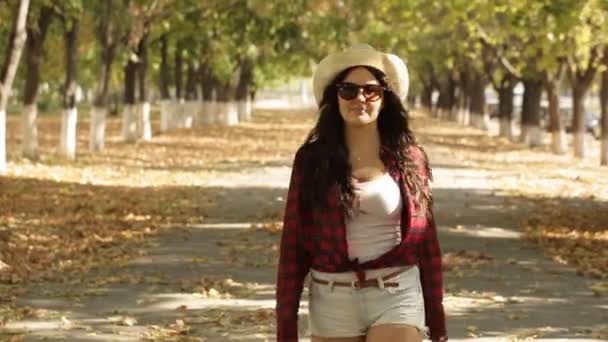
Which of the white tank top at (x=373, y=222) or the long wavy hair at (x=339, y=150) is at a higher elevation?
the long wavy hair at (x=339, y=150)

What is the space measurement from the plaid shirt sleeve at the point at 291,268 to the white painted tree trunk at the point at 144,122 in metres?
32.9

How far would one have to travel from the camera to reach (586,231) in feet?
48.8

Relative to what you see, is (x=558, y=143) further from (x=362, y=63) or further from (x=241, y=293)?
(x=362, y=63)

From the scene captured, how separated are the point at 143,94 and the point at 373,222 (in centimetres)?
3401

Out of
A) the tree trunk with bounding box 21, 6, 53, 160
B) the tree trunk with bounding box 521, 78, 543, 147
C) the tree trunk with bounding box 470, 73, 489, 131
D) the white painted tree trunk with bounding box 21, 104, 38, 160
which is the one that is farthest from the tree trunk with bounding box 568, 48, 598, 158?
the tree trunk with bounding box 470, 73, 489, 131

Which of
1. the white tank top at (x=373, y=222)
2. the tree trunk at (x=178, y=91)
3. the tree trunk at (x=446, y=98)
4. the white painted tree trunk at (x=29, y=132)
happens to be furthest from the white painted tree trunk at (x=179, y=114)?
the white tank top at (x=373, y=222)

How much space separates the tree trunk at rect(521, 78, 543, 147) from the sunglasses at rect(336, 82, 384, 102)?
34.5 meters

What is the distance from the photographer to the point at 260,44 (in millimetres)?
34375

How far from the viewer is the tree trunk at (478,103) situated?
176ft

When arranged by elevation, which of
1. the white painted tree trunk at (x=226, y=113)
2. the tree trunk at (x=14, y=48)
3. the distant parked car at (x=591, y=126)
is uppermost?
the tree trunk at (x=14, y=48)

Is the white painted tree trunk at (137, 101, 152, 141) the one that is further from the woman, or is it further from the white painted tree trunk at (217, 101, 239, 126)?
the woman

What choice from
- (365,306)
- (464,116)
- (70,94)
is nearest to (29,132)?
(70,94)

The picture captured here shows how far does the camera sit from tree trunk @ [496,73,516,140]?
44.7m

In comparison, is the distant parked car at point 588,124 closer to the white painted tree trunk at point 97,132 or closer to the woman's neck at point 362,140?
the white painted tree trunk at point 97,132
